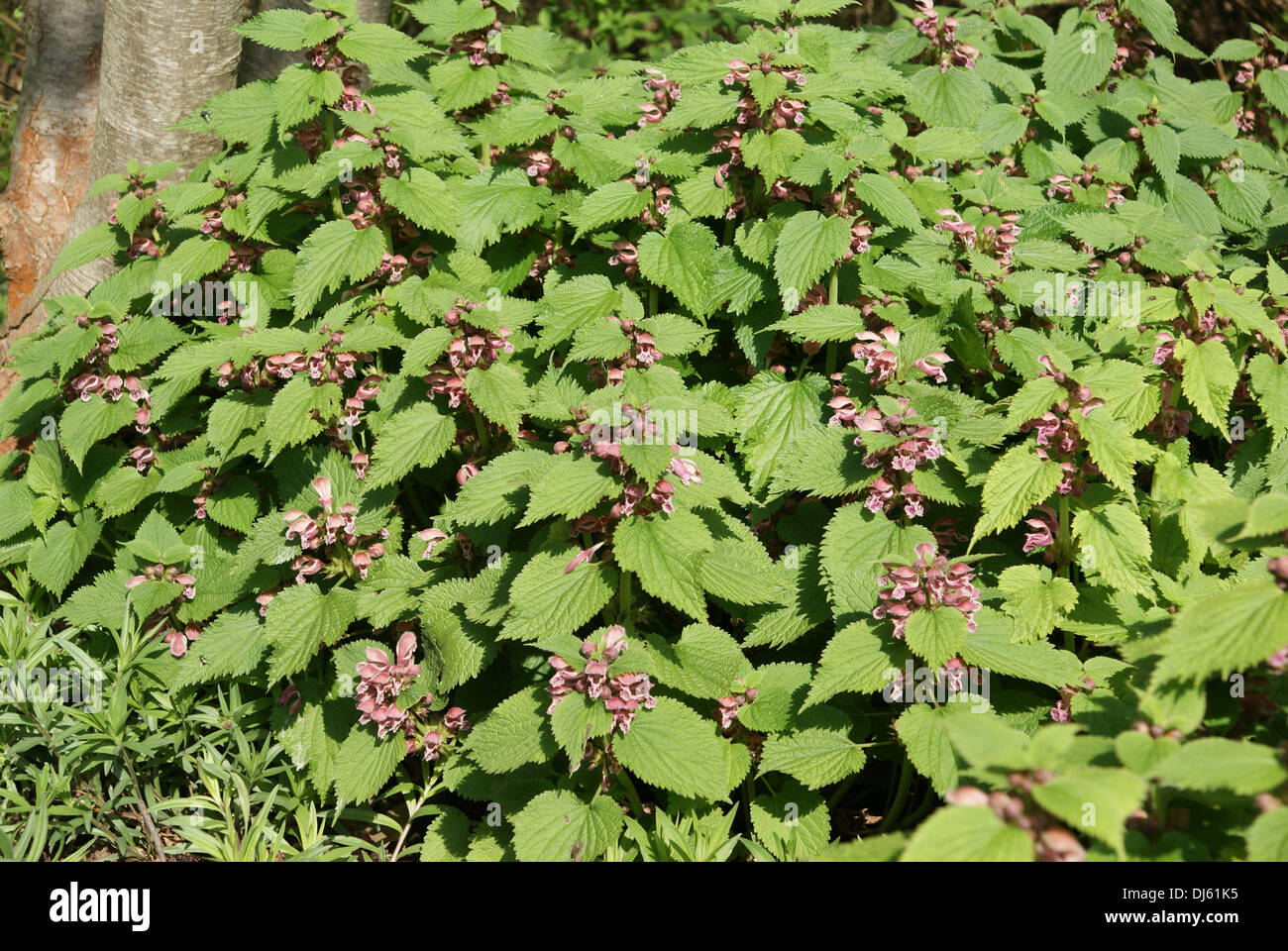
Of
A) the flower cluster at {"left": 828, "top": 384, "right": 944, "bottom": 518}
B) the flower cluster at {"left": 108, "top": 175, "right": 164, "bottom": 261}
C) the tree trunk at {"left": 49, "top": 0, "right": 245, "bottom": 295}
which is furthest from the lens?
the tree trunk at {"left": 49, "top": 0, "right": 245, "bottom": 295}

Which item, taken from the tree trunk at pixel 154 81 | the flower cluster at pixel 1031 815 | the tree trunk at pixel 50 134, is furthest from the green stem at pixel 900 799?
the tree trunk at pixel 50 134

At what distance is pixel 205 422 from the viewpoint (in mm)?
3967

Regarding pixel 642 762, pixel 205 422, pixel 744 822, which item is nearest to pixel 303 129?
pixel 205 422

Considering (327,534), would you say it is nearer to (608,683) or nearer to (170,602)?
(170,602)

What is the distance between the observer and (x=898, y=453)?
9.82 ft

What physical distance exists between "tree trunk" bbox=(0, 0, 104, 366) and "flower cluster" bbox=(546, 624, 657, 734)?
3779 millimetres

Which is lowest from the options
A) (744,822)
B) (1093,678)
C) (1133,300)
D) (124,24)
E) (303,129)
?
(744,822)

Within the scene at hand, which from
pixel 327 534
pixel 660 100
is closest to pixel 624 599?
pixel 327 534

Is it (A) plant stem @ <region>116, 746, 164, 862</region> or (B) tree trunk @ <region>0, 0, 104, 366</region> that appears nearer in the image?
(A) plant stem @ <region>116, 746, 164, 862</region>

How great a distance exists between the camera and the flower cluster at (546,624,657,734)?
2.67 m

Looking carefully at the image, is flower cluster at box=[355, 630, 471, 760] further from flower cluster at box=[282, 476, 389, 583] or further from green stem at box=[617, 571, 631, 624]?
green stem at box=[617, 571, 631, 624]

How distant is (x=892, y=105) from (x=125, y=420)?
326cm

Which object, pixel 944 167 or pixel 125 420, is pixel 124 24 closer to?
pixel 125 420

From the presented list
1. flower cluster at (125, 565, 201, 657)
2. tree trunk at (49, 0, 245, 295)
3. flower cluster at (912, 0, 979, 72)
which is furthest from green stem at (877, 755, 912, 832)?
tree trunk at (49, 0, 245, 295)
